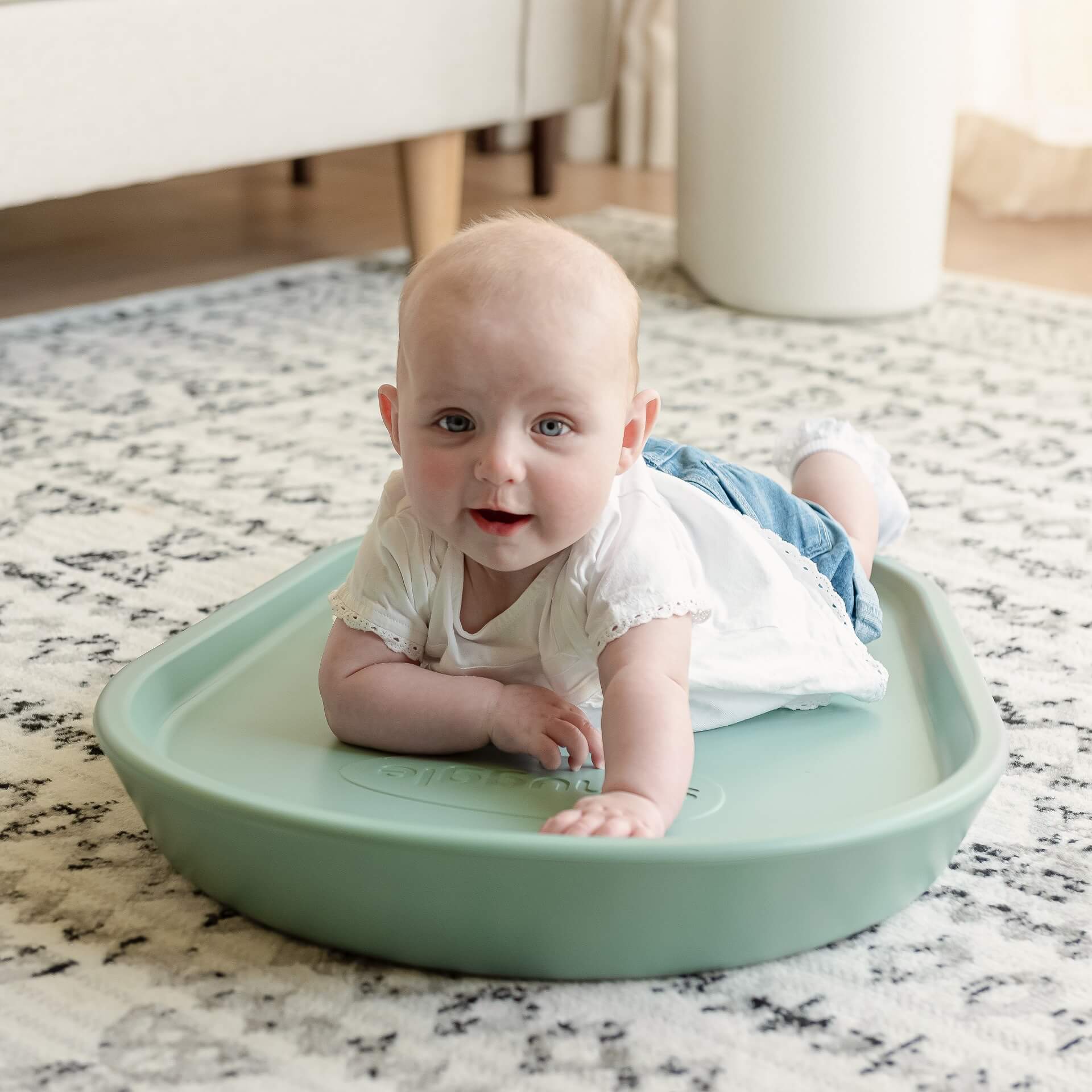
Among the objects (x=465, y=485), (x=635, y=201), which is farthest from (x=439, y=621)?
(x=635, y=201)

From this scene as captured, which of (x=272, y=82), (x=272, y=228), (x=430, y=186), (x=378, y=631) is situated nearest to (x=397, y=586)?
(x=378, y=631)

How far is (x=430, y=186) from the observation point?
1767 mm

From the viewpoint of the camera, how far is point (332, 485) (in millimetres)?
1139

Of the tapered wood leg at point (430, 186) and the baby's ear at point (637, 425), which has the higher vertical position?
the baby's ear at point (637, 425)

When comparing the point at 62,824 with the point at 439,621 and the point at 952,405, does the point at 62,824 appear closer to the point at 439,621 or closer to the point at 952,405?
the point at 439,621

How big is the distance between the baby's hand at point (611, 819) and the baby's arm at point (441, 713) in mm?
69

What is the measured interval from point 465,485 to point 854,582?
271 mm

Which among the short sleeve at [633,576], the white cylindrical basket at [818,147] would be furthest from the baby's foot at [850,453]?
the white cylindrical basket at [818,147]

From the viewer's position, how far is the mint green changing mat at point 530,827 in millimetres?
517

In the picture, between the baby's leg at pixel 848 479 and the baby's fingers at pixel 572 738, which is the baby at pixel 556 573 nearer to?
the baby's fingers at pixel 572 738

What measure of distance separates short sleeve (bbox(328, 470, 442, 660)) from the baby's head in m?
0.04

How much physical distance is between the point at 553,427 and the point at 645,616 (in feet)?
0.29

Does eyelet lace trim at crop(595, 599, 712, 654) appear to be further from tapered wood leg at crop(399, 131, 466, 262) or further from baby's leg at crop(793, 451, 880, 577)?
tapered wood leg at crop(399, 131, 466, 262)

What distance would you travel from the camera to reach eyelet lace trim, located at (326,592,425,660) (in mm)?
654
